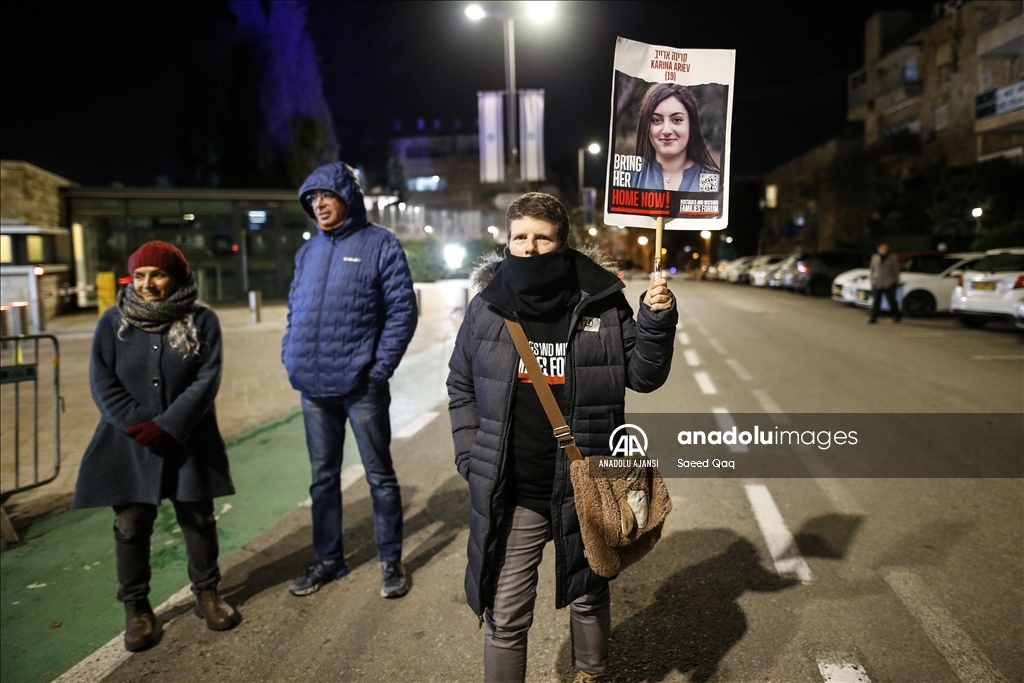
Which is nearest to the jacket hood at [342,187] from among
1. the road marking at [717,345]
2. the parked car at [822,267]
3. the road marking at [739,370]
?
the road marking at [739,370]

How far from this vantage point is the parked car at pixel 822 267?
93.0 ft

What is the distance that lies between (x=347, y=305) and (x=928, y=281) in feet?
58.8

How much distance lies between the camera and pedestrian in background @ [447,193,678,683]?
8.31ft

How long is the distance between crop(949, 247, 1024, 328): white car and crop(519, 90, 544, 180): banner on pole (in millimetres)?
10081

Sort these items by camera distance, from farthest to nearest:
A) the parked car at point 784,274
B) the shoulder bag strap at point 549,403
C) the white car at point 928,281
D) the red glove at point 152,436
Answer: the parked car at point 784,274 < the white car at point 928,281 < the red glove at point 152,436 < the shoulder bag strap at point 549,403

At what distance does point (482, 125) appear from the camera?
19.4 metres

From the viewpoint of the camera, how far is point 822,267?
2870cm

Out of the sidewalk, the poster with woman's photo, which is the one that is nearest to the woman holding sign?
the poster with woman's photo

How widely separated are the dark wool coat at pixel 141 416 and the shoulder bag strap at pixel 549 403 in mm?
1944

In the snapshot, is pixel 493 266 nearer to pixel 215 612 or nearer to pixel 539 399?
pixel 539 399

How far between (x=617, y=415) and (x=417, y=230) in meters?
36.9

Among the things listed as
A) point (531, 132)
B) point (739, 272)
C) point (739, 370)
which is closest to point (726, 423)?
point (739, 370)

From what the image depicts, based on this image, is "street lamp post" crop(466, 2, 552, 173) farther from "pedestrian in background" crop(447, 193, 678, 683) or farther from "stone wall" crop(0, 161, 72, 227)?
"pedestrian in background" crop(447, 193, 678, 683)

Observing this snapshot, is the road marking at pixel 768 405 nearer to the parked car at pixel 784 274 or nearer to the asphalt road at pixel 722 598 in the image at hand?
the asphalt road at pixel 722 598
